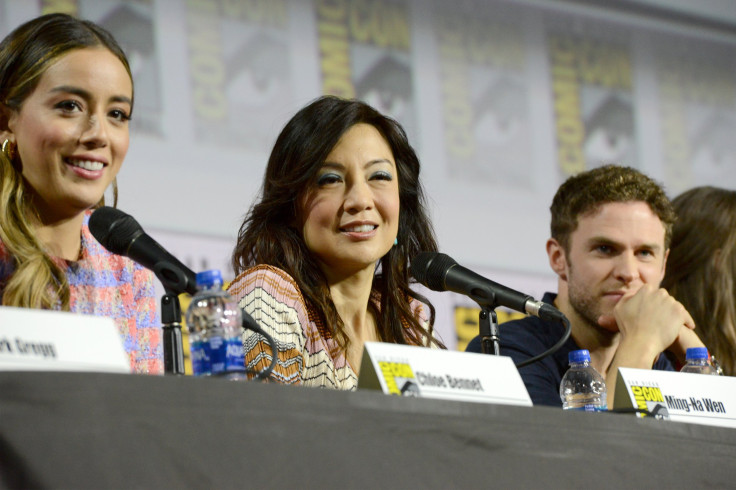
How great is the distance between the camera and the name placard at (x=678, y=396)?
64.6 inches

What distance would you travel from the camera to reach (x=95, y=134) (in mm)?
2064

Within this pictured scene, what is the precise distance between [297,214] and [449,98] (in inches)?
63.7

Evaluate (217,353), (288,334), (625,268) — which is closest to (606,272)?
(625,268)

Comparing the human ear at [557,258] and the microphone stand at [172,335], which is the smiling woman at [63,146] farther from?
the human ear at [557,258]

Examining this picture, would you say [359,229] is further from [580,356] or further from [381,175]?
[580,356]

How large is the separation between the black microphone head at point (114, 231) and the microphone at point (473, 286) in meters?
0.57

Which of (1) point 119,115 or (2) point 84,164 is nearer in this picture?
(2) point 84,164

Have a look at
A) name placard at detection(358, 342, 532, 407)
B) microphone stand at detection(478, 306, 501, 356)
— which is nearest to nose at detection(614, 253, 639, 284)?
microphone stand at detection(478, 306, 501, 356)

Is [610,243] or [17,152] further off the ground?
[17,152]

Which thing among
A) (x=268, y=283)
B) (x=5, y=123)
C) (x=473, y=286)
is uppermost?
(x=5, y=123)

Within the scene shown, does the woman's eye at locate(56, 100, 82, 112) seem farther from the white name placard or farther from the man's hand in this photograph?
the man's hand

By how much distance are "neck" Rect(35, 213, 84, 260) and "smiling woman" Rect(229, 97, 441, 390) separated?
0.37 metres

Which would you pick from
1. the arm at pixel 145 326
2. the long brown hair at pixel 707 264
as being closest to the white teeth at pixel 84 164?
the arm at pixel 145 326

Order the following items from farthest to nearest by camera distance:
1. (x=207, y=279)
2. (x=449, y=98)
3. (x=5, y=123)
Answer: (x=449, y=98)
(x=5, y=123)
(x=207, y=279)
